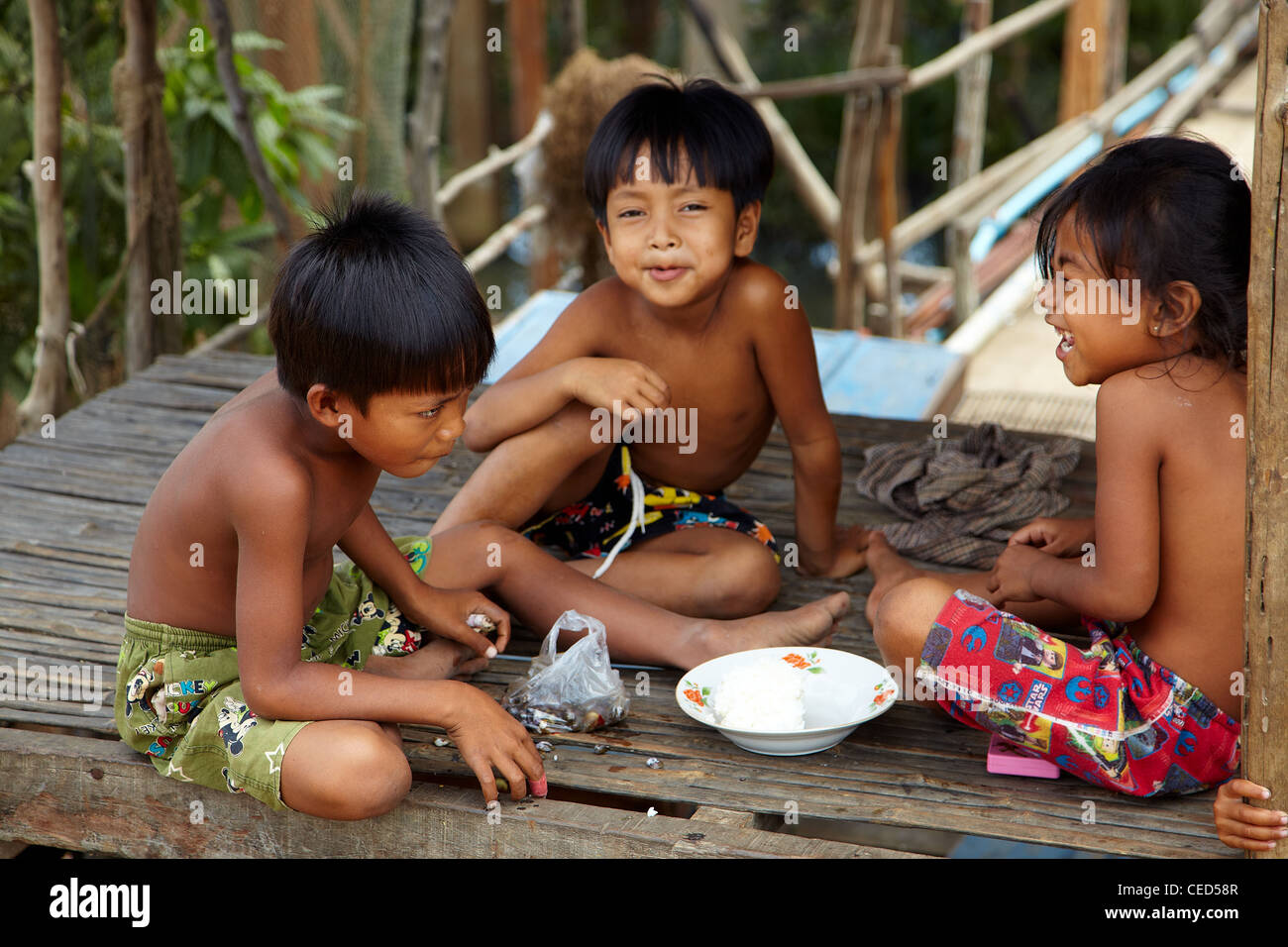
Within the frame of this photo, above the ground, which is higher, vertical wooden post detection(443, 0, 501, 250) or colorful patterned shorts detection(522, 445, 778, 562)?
vertical wooden post detection(443, 0, 501, 250)

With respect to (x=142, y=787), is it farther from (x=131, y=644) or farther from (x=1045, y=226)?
(x=1045, y=226)

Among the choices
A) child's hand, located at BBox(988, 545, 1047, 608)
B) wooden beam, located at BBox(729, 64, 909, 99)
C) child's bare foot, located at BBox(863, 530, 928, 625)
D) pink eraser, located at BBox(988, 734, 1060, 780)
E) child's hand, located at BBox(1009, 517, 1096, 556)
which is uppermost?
wooden beam, located at BBox(729, 64, 909, 99)

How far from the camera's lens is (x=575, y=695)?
2197 millimetres

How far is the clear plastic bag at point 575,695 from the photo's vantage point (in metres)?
2.19

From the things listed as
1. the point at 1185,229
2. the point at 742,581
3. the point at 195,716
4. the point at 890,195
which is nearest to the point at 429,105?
the point at 890,195

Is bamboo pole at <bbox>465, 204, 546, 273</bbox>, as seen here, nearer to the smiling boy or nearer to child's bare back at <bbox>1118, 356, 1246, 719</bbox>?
the smiling boy

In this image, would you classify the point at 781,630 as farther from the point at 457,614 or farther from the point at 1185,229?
the point at 1185,229

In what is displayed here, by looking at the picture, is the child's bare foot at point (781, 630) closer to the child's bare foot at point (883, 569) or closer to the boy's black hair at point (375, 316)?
the child's bare foot at point (883, 569)

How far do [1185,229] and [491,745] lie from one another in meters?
1.23

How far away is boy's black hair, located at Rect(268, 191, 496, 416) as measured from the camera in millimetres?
1843

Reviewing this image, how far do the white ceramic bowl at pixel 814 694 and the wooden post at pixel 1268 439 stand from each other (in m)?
0.59

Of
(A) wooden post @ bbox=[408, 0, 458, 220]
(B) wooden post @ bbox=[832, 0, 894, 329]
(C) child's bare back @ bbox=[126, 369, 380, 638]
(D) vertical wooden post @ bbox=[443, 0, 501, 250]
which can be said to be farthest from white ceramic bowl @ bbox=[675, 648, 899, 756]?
(D) vertical wooden post @ bbox=[443, 0, 501, 250]

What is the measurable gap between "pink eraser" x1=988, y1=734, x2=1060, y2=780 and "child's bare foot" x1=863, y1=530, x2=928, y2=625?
0.45 metres
